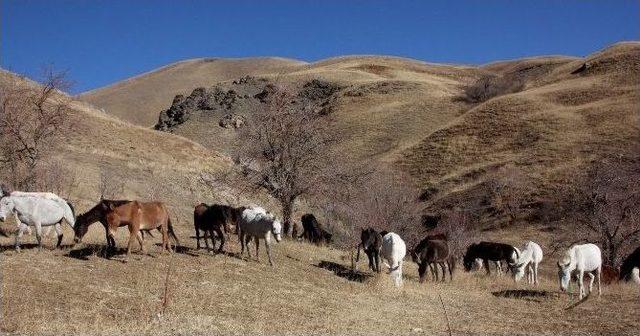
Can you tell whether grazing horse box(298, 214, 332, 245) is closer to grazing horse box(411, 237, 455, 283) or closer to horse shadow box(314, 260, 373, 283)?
horse shadow box(314, 260, 373, 283)

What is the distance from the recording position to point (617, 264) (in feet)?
102

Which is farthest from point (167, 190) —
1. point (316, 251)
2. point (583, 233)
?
point (583, 233)

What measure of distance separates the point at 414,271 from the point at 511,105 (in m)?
57.9

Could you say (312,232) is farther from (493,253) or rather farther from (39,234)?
(39,234)

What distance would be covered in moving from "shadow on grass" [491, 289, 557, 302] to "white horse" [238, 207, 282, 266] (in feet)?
23.6

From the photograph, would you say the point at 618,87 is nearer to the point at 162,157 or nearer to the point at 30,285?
the point at 162,157

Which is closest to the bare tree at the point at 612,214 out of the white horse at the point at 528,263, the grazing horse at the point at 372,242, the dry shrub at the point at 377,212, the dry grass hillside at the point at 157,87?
the white horse at the point at 528,263

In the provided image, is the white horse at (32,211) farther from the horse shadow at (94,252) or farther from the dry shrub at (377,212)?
the dry shrub at (377,212)

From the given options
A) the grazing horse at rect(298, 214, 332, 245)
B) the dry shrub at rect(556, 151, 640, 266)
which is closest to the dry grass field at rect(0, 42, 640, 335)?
the dry shrub at rect(556, 151, 640, 266)

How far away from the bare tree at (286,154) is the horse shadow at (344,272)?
22.2 ft

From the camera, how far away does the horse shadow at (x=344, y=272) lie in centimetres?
1881

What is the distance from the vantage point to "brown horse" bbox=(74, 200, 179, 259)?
1543cm

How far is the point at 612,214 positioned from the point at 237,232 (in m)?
20.9

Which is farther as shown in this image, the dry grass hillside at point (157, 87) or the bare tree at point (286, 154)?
the dry grass hillside at point (157, 87)
